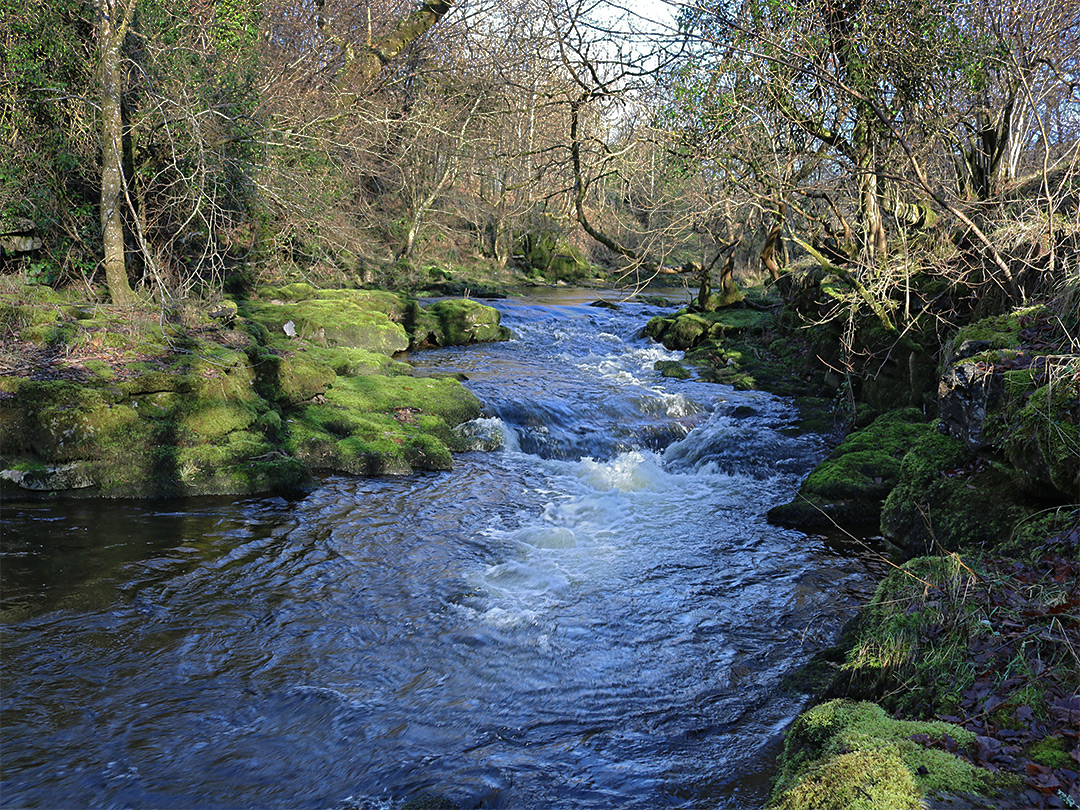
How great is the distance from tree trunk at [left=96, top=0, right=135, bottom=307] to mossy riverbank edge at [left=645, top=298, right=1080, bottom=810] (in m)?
10.5

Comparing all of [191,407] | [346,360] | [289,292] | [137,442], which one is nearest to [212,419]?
[191,407]

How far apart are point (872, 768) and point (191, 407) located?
8.63 m

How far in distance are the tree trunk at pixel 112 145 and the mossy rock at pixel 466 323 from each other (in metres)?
7.92

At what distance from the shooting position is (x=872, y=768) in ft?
9.38

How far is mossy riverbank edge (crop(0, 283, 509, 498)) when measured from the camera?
26.4 ft

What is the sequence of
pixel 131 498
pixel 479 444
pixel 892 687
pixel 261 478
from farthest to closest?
1. pixel 479 444
2. pixel 261 478
3. pixel 131 498
4. pixel 892 687

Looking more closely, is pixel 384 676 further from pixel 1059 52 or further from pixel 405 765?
pixel 1059 52

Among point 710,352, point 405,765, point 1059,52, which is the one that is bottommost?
point 405,765

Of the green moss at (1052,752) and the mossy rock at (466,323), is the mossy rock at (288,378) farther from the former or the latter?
the green moss at (1052,752)

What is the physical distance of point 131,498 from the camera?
8.04 meters

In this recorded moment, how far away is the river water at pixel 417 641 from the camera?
405 cm

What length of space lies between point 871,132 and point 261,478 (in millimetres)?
8471

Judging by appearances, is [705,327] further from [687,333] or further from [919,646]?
[919,646]

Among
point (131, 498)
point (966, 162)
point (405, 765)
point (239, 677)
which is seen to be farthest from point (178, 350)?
point (966, 162)
